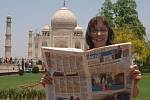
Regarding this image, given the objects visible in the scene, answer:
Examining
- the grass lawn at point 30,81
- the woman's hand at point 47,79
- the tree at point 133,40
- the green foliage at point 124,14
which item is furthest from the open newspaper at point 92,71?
the green foliage at point 124,14

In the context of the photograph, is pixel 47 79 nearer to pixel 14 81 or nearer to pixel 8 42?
pixel 14 81

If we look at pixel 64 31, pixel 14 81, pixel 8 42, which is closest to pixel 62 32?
pixel 64 31

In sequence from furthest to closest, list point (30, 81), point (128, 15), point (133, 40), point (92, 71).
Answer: point (128, 15), point (133, 40), point (30, 81), point (92, 71)

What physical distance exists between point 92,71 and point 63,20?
51.6 meters

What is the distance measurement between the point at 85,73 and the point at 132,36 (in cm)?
3527

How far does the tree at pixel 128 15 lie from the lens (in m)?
42.9

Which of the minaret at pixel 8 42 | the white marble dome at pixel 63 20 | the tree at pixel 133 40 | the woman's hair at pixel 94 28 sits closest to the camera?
the woman's hair at pixel 94 28

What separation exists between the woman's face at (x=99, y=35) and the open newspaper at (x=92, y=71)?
217 mm

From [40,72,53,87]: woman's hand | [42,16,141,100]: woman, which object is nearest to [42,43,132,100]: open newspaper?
[40,72,53,87]: woman's hand

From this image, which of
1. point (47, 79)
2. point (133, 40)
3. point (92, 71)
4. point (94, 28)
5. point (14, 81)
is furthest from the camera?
point (133, 40)

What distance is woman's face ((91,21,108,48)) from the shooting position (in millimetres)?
3646

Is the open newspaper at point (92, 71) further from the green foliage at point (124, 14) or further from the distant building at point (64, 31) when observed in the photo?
the distant building at point (64, 31)

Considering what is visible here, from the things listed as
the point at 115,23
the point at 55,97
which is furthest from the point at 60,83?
the point at 115,23

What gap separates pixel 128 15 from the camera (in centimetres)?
4294
